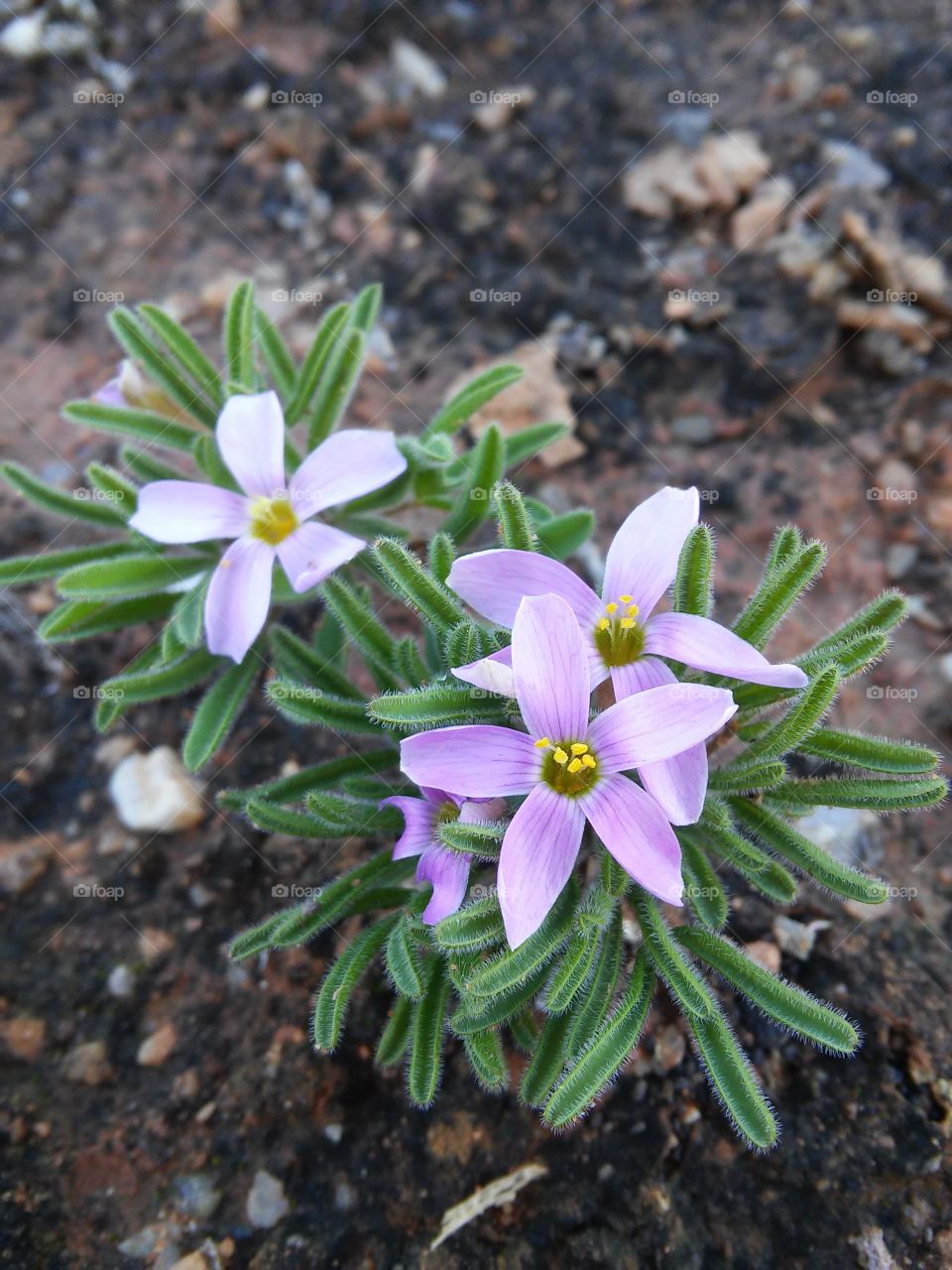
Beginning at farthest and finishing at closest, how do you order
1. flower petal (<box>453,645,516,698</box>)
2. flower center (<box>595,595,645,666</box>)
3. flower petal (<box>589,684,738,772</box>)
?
flower center (<box>595,595,645,666</box>), flower petal (<box>453,645,516,698</box>), flower petal (<box>589,684,738,772</box>)

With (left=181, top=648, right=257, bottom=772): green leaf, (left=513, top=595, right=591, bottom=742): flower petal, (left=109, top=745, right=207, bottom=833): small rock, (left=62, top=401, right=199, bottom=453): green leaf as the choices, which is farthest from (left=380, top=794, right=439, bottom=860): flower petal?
(left=62, top=401, right=199, bottom=453): green leaf

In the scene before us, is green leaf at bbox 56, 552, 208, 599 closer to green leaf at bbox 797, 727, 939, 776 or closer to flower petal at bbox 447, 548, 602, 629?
flower petal at bbox 447, 548, 602, 629

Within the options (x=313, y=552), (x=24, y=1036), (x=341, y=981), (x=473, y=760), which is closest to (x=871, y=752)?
(x=473, y=760)

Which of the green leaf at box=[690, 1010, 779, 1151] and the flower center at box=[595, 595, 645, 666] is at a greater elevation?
the flower center at box=[595, 595, 645, 666]

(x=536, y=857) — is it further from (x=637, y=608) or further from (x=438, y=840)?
(x=637, y=608)

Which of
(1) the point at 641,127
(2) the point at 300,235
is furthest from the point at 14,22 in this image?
(1) the point at 641,127

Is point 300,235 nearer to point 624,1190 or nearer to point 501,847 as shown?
point 501,847

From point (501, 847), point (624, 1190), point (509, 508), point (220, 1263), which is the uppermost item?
point (509, 508)
